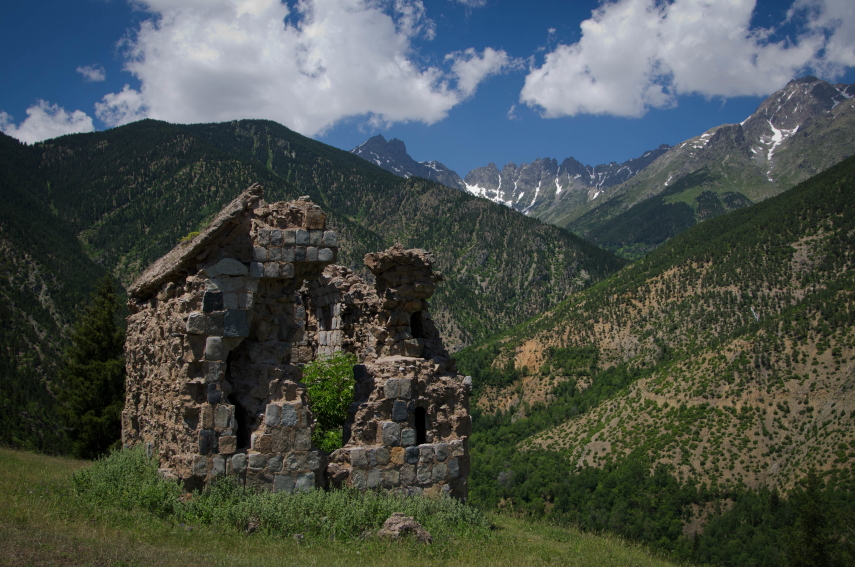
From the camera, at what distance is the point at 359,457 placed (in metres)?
11.4

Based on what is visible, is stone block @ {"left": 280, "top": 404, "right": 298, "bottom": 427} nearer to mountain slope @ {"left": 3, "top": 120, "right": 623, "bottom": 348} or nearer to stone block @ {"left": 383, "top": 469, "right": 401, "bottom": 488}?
stone block @ {"left": 383, "top": 469, "right": 401, "bottom": 488}

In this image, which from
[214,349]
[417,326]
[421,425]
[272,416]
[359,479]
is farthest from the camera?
[417,326]

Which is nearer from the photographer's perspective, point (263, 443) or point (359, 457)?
point (263, 443)

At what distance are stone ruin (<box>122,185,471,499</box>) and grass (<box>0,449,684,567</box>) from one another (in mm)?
1308

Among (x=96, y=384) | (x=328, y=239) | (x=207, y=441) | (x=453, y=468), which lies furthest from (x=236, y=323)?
(x=96, y=384)

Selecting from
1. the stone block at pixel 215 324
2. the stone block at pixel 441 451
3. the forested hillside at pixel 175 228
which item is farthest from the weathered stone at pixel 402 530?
the forested hillside at pixel 175 228

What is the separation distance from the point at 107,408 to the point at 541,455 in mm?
34768

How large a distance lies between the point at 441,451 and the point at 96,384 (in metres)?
18.7

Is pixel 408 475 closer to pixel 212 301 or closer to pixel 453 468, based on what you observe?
pixel 453 468

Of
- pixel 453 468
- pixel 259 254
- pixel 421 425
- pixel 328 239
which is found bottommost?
pixel 453 468

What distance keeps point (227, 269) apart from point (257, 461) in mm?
3435

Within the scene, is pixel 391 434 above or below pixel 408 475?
above

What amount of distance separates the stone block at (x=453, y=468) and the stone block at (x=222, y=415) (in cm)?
443

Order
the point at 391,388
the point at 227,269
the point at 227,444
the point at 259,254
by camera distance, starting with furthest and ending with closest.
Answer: the point at 391,388 → the point at 259,254 → the point at 227,269 → the point at 227,444
